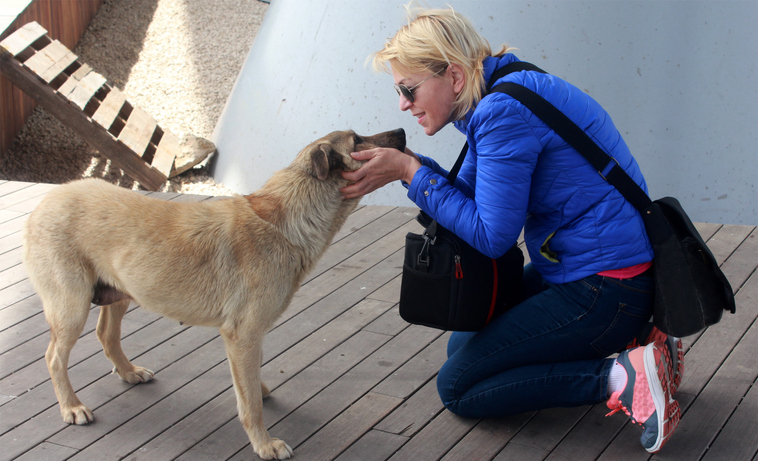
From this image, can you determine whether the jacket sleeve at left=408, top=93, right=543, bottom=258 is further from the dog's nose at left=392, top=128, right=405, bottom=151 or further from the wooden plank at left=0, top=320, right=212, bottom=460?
the wooden plank at left=0, top=320, right=212, bottom=460

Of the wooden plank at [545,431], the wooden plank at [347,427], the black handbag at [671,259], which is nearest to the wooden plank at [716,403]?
the wooden plank at [545,431]

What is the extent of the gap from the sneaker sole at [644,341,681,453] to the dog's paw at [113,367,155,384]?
2177 millimetres

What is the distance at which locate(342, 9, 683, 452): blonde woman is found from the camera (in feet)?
7.05

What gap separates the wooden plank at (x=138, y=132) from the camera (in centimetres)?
611

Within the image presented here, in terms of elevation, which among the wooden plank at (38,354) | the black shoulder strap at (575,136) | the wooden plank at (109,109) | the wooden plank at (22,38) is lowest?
the wooden plank at (38,354)

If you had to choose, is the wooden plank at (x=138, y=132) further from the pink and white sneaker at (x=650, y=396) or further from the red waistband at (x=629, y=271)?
the pink and white sneaker at (x=650, y=396)

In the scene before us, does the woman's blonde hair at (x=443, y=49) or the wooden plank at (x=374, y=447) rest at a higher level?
the woman's blonde hair at (x=443, y=49)

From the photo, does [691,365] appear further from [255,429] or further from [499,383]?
[255,429]

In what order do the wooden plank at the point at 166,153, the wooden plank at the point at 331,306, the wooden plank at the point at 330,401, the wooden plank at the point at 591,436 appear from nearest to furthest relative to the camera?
the wooden plank at the point at 591,436
the wooden plank at the point at 330,401
the wooden plank at the point at 331,306
the wooden plank at the point at 166,153

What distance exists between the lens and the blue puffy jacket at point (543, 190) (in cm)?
211

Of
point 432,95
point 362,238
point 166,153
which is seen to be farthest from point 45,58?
point 432,95

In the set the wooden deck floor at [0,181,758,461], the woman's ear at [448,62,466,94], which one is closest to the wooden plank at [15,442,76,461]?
the wooden deck floor at [0,181,758,461]

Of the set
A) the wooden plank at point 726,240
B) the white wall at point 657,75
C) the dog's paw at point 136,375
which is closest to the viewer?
the dog's paw at point 136,375

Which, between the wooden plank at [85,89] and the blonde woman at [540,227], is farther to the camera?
the wooden plank at [85,89]
